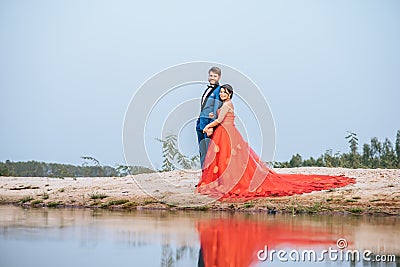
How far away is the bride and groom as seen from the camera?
1034 cm

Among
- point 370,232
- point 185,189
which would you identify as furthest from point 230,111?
point 370,232

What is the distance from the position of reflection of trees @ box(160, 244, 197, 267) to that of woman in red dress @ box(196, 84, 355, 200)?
4401 mm

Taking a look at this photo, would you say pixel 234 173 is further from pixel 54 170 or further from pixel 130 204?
pixel 54 170

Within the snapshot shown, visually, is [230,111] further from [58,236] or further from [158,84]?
[58,236]

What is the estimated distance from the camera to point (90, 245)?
5.90 meters

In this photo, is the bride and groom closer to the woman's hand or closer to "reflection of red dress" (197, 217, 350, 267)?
the woman's hand

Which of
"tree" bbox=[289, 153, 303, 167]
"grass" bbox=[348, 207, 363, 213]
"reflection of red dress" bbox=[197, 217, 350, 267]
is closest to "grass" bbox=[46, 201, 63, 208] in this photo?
"reflection of red dress" bbox=[197, 217, 350, 267]

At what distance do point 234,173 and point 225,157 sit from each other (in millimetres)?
291

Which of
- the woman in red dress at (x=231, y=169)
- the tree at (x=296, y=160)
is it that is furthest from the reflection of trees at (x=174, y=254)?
the tree at (x=296, y=160)

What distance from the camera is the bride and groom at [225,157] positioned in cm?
1034

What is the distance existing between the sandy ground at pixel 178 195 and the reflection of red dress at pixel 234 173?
29 cm

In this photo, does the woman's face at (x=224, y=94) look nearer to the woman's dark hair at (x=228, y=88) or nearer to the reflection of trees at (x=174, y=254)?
the woman's dark hair at (x=228, y=88)

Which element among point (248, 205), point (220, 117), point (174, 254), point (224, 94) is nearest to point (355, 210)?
point (248, 205)

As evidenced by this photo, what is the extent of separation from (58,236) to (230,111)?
4735 millimetres
